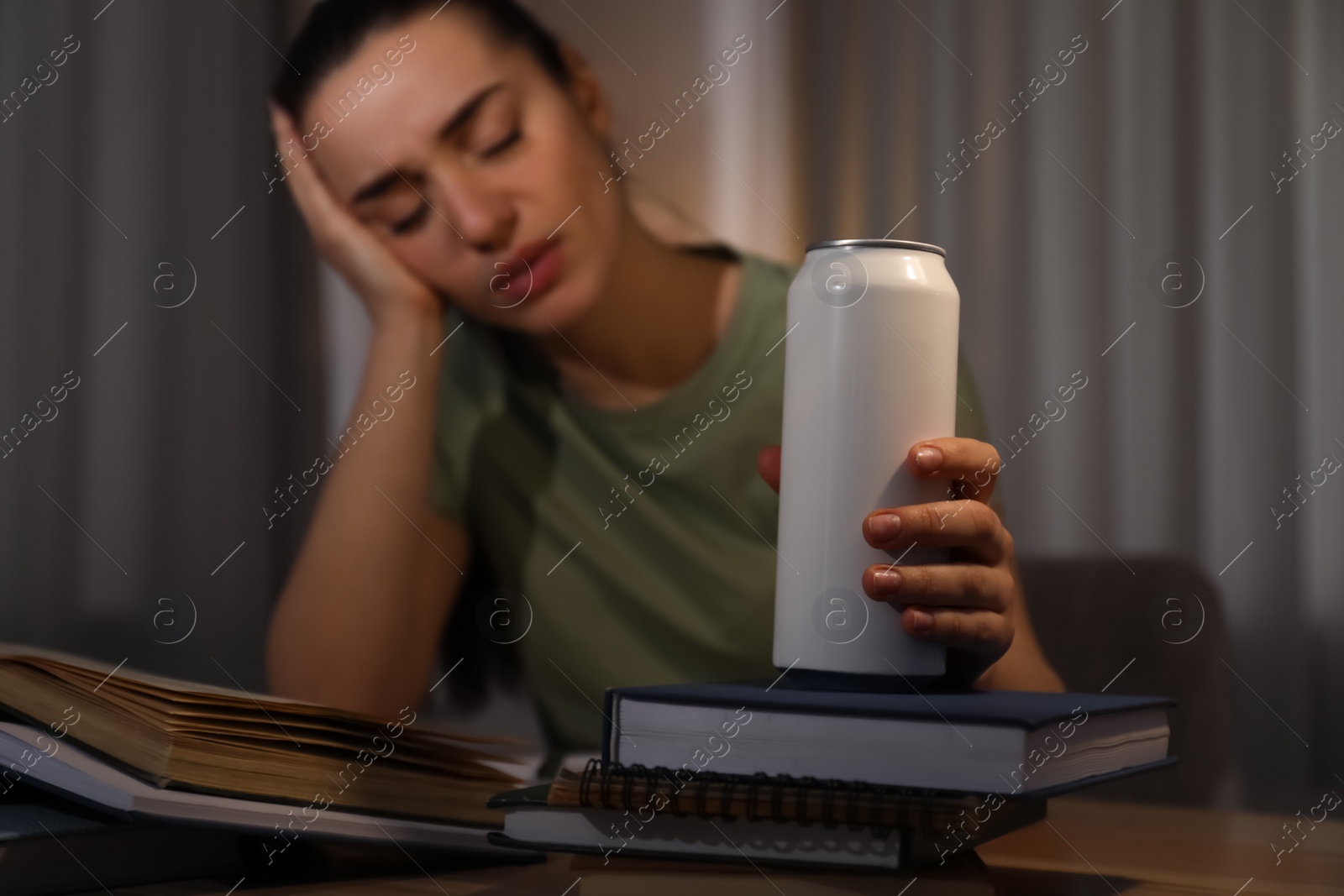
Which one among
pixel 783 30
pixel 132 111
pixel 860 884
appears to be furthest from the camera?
pixel 132 111

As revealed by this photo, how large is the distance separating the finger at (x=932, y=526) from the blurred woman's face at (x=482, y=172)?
29.7 inches

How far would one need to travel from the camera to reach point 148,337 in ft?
4.78

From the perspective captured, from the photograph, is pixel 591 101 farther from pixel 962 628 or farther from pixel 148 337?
pixel 962 628

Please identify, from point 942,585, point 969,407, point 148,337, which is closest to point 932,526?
point 942,585

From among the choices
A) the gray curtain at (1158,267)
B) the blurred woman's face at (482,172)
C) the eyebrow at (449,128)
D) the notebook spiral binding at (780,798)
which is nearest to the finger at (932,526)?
the notebook spiral binding at (780,798)

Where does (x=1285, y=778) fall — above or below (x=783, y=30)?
below

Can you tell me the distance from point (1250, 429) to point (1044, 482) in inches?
7.4

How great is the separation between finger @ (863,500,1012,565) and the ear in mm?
791

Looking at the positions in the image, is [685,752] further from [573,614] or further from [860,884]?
[573,614]

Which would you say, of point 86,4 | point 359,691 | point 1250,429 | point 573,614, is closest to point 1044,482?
point 1250,429

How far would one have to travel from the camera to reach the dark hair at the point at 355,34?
1.26 m

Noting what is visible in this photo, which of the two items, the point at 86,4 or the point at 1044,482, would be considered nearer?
the point at 1044,482

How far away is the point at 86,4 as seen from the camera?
4.91ft

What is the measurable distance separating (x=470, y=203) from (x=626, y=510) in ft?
1.28
